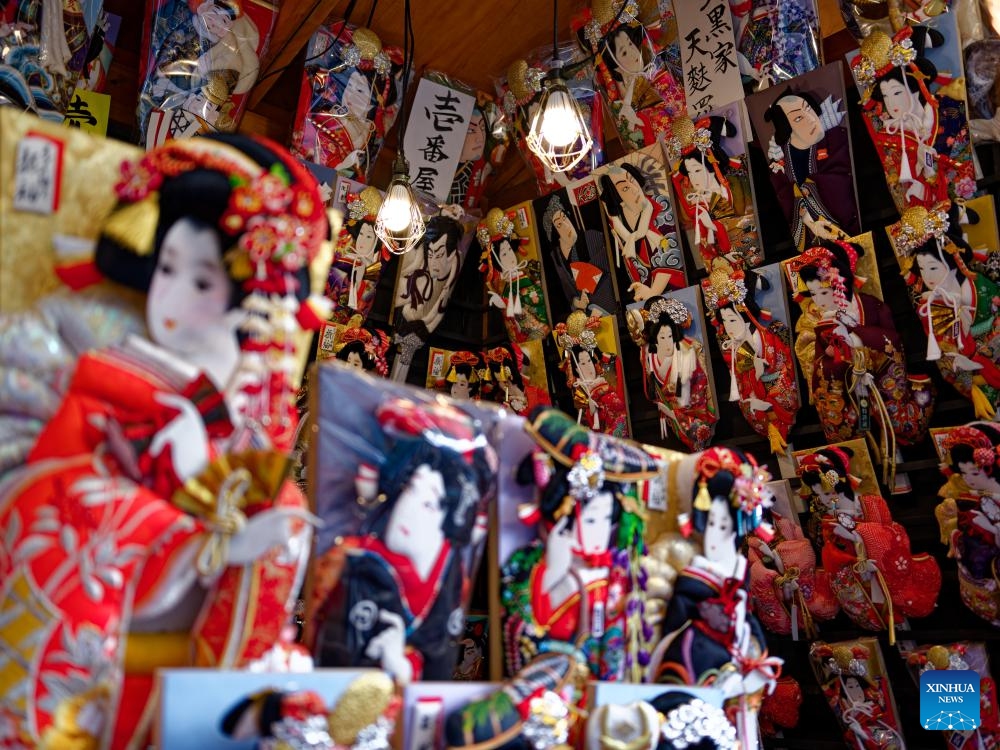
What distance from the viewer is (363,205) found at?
552 cm

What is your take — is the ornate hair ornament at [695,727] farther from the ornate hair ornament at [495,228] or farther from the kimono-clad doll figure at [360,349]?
the ornate hair ornament at [495,228]

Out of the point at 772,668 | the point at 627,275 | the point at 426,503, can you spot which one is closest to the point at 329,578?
the point at 426,503

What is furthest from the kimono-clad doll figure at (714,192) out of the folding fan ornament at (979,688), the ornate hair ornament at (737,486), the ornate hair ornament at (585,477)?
the ornate hair ornament at (585,477)

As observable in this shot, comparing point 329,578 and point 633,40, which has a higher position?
point 633,40

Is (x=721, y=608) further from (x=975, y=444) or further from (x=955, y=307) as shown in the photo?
(x=955, y=307)

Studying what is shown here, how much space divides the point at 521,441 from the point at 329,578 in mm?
712

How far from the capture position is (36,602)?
1.60 meters

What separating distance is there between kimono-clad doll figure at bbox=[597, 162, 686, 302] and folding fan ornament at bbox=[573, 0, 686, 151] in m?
0.27

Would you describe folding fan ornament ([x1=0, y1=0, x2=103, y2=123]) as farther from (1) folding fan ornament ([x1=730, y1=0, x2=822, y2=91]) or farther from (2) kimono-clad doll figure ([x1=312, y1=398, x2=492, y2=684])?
(1) folding fan ornament ([x1=730, y1=0, x2=822, y2=91])

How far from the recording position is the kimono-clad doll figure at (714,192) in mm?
5066

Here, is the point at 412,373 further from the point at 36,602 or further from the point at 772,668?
the point at 36,602

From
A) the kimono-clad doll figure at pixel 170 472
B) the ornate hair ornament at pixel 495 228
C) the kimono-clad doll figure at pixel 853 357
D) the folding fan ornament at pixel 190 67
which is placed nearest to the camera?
the kimono-clad doll figure at pixel 170 472

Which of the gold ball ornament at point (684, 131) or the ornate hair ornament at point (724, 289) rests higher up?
the gold ball ornament at point (684, 131)

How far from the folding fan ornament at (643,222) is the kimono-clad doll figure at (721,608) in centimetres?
247
